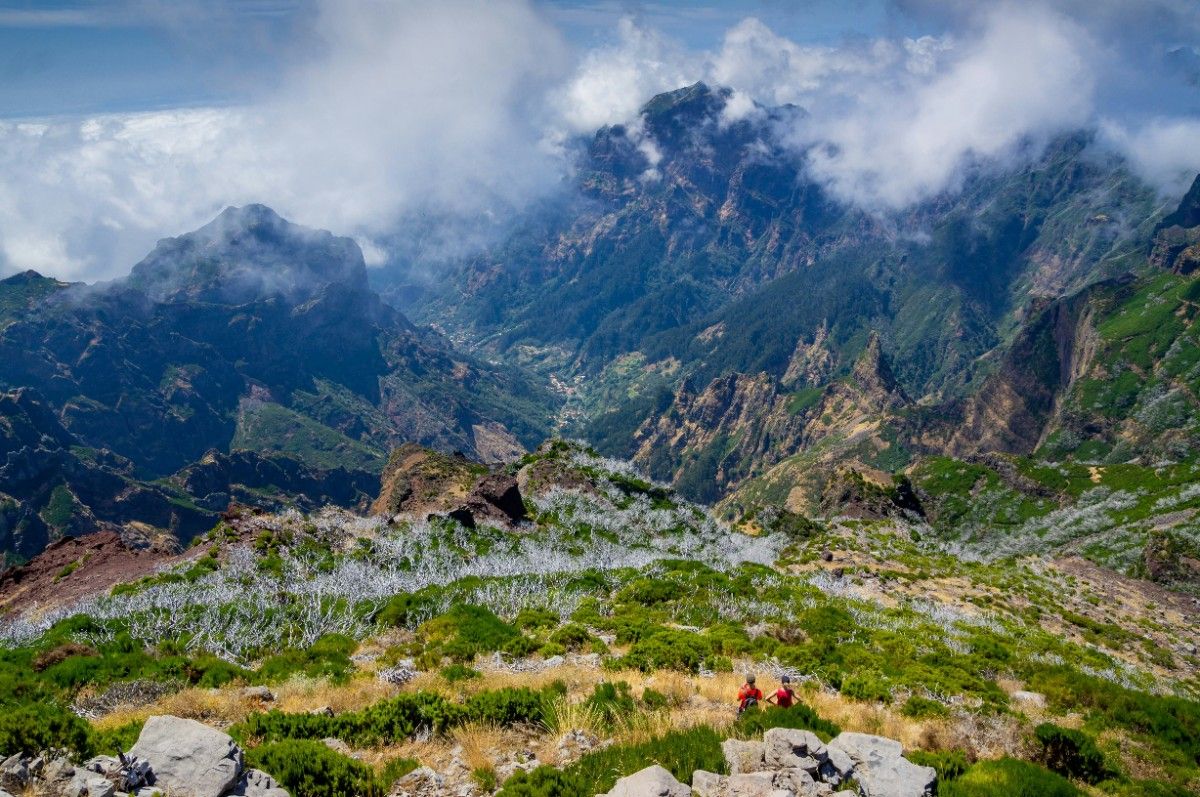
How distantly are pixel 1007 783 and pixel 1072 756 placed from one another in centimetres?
471

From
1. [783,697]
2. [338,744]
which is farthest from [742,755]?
[338,744]

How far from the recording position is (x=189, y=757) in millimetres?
12438

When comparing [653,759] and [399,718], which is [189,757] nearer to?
→ [399,718]

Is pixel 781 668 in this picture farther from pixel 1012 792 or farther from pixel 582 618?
pixel 1012 792

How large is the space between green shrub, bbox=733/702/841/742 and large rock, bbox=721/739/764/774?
58.8 inches

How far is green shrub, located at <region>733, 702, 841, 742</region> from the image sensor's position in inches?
646

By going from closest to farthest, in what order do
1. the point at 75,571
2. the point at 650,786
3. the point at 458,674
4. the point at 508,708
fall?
1. the point at 650,786
2. the point at 508,708
3. the point at 458,674
4. the point at 75,571

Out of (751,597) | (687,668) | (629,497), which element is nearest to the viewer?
(687,668)

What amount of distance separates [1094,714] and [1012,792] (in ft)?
45.3

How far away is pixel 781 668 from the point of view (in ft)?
92.6

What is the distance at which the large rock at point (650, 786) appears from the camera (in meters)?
12.4

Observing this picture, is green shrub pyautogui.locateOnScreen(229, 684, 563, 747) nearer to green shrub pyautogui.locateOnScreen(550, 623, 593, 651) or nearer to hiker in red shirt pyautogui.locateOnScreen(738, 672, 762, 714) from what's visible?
hiker in red shirt pyautogui.locateOnScreen(738, 672, 762, 714)

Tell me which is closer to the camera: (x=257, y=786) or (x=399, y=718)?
(x=257, y=786)

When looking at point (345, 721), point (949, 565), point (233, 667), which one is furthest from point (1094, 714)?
point (949, 565)
